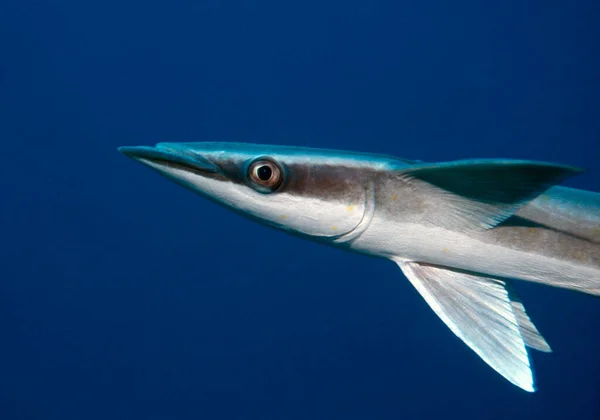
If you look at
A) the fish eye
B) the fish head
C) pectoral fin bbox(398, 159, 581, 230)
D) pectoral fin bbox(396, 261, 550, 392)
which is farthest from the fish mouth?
pectoral fin bbox(396, 261, 550, 392)

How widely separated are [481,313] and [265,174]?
0.89 metres

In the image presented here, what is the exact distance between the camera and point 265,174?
5.01 ft

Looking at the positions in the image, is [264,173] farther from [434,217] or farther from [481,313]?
[481,313]

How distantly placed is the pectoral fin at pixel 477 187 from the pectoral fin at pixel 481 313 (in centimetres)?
22

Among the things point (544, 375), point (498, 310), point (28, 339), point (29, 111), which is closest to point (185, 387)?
point (28, 339)

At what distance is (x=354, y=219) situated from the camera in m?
1.59

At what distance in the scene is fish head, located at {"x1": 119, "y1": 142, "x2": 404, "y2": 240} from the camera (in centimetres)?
154

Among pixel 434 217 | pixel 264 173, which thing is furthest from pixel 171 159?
pixel 434 217

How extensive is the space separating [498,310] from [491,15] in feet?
42.6

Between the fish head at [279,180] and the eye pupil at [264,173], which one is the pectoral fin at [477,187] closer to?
the fish head at [279,180]

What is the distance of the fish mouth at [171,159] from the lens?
153cm

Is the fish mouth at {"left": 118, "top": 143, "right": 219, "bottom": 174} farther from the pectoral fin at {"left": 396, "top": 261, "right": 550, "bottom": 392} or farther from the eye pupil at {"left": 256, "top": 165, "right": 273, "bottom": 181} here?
the pectoral fin at {"left": 396, "top": 261, "right": 550, "bottom": 392}

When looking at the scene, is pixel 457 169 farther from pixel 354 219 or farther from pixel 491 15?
pixel 491 15

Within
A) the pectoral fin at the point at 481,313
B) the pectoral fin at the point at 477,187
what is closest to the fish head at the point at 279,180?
the pectoral fin at the point at 477,187
